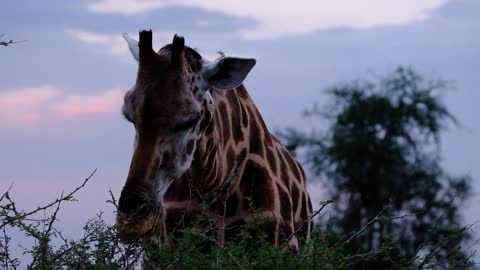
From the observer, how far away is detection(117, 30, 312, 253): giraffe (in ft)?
21.4

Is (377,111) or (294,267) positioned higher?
(294,267)

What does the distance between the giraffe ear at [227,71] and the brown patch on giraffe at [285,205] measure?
94 cm

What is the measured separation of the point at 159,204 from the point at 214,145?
0.87 meters

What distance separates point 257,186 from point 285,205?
0.93ft

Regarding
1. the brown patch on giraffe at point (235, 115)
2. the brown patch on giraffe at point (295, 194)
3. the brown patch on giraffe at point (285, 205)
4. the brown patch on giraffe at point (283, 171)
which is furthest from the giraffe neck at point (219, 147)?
the brown patch on giraffe at point (295, 194)

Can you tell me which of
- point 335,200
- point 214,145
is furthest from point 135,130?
point 335,200

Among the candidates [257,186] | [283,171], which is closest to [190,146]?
[257,186]

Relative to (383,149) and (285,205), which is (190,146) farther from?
(383,149)

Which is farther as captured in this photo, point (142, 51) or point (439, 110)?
point (439, 110)

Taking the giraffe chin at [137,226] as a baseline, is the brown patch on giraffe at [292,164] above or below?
below

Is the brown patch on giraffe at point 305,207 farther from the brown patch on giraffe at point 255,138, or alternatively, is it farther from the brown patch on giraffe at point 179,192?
the brown patch on giraffe at point 179,192

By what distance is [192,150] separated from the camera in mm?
6938

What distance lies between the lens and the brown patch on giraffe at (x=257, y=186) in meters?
7.48

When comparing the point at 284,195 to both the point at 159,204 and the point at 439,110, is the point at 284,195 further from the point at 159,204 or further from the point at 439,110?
the point at 439,110
